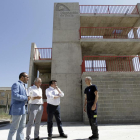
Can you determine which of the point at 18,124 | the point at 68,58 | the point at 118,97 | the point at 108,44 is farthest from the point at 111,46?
the point at 18,124

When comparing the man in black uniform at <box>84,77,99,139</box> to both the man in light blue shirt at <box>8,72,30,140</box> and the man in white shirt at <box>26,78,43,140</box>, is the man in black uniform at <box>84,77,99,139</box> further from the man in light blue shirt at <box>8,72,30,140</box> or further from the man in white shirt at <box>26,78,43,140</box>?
the man in light blue shirt at <box>8,72,30,140</box>

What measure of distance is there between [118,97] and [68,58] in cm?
428

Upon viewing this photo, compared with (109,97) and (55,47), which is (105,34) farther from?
(109,97)

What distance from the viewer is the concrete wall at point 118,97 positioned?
19.7 ft

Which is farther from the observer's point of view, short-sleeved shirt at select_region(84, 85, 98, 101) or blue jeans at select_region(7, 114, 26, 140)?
short-sleeved shirt at select_region(84, 85, 98, 101)

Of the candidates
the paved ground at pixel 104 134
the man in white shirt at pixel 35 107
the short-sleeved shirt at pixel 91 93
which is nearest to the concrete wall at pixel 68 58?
the paved ground at pixel 104 134

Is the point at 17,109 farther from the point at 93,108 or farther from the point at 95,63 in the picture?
the point at 95,63

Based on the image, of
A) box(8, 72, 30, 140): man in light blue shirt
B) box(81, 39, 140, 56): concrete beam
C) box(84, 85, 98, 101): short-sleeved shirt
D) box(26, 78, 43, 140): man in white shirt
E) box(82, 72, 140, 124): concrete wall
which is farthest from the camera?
box(81, 39, 140, 56): concrete beam

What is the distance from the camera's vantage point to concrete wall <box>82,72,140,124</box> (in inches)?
236

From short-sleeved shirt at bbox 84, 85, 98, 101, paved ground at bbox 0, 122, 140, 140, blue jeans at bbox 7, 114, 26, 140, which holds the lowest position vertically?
paved ground at bbox 0, 122, 140, 140

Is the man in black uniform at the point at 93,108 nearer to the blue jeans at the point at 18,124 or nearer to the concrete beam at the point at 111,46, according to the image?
the blue jeans at the point at 18,124

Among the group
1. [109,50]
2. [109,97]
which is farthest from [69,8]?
[109,97]

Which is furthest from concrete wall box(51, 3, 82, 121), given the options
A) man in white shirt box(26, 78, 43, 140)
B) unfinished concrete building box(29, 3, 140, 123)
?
man in white shirt box(26, 78, 43, 140)

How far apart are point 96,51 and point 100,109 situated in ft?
17.3
